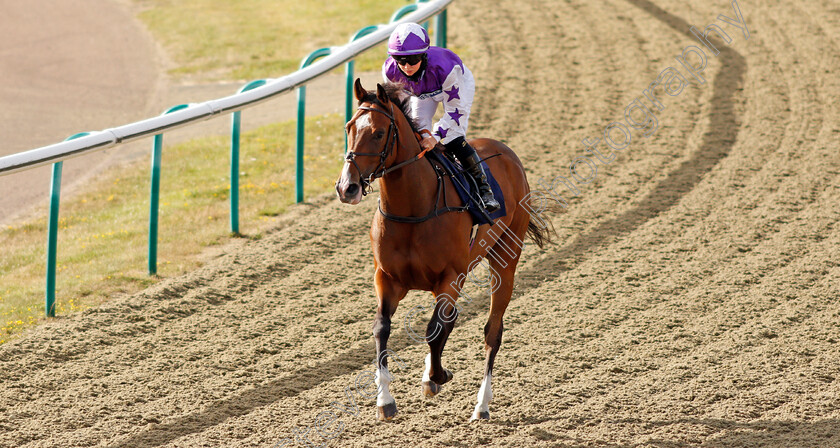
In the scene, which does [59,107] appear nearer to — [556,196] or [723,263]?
[556,196]

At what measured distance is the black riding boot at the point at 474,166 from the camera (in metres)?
5.04

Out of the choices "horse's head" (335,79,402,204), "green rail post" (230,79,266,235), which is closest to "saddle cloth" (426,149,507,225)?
"horse's head" (335,79,402,204)

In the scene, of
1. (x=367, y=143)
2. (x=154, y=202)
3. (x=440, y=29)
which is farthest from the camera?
(x=440, y=29)

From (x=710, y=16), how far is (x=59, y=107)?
9.24 m

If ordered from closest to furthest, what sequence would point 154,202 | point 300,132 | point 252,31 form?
point 154,202 < point 300,132 < point 252,31

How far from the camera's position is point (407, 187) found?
14.9 feet

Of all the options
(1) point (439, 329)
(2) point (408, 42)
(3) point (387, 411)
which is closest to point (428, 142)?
(2) point (408, 42)

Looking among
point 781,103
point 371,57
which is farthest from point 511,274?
point 371,57

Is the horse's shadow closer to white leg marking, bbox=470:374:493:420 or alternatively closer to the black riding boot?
white leg marking, bbox=470:374:493:420

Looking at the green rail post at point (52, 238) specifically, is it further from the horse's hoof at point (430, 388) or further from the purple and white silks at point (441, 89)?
the horse's hoof at point (430, 388)

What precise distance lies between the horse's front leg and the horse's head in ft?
2.28

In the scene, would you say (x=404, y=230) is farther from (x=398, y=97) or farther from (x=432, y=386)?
(x=432, y=386)

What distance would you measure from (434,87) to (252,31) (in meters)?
11.2

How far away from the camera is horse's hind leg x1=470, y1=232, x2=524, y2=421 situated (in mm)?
4961
